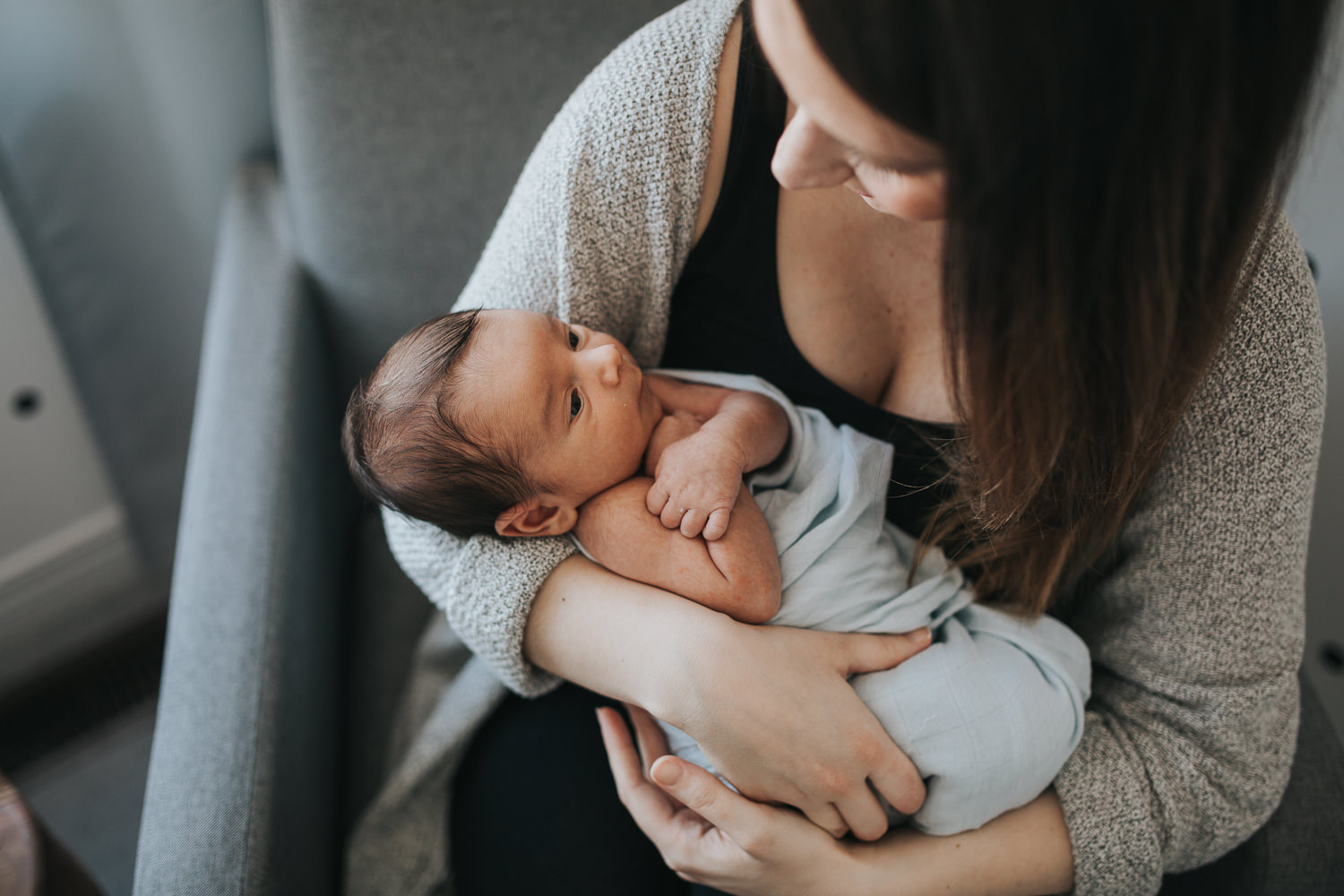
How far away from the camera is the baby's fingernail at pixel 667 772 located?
0.68 metres

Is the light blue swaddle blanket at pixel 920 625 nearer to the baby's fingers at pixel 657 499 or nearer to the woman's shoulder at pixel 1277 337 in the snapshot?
the baby's fingers at pixel 657 499

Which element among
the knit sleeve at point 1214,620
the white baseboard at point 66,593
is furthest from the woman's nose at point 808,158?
the white baseboard at point 66,593

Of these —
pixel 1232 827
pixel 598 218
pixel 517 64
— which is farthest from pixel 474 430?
pixel 1232 827

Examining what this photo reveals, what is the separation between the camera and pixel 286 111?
3.31 ft

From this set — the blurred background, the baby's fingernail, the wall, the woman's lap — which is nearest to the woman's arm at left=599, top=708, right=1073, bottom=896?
the baby's fingernail

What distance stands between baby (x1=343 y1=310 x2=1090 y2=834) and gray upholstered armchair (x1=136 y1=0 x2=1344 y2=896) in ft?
0.75

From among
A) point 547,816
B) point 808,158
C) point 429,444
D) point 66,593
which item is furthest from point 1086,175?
point 66,593

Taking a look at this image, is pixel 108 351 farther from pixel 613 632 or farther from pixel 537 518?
pixel 613 632

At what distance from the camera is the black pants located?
32.7 inches

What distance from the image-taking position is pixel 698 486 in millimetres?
689

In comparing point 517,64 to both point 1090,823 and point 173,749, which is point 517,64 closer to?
point 173,749

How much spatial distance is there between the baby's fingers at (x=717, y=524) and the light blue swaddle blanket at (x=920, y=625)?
8 centimetres

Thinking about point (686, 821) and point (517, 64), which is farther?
point (517, 64)

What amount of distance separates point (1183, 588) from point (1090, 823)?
220 mm
